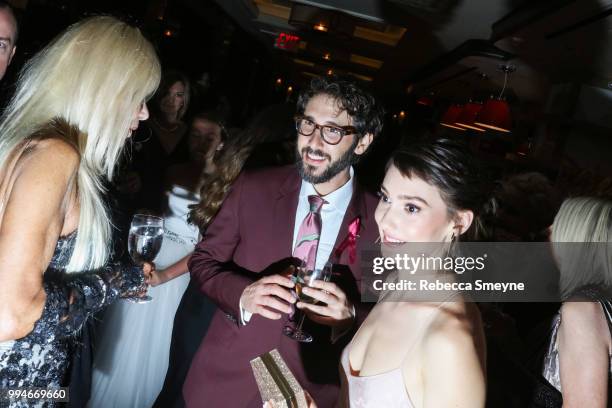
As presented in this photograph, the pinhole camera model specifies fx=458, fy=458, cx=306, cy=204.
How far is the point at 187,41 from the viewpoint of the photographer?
831 cm

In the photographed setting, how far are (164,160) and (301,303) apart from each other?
246cm

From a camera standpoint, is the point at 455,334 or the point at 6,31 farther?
the point at 6,31

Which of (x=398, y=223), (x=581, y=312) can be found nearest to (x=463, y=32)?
(x=581, y=312)

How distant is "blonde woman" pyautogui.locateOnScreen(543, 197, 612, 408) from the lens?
6.03 feet

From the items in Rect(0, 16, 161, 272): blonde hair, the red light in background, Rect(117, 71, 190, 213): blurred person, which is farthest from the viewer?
the red light in background

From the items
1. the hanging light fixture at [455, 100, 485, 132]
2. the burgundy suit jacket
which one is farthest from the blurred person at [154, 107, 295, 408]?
the hanging light fixture at [455, 100, 485, 132]

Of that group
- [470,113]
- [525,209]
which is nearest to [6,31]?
[525,209]

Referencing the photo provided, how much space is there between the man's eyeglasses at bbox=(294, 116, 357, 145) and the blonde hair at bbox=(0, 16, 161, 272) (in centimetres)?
74

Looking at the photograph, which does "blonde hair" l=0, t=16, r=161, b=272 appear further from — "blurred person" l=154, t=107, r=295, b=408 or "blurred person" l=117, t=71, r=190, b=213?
"blurred person" l=117, t=71, r=190, b=213

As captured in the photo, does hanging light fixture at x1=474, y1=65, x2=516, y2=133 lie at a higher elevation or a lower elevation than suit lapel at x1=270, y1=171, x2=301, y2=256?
higher

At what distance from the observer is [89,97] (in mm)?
1561

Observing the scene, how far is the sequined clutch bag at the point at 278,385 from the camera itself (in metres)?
1.19

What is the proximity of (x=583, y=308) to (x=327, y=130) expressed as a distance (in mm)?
1339

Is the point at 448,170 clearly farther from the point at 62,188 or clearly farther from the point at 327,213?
the point at 62,188
